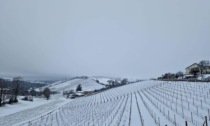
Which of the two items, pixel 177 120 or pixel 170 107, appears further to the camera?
pixel 170 107

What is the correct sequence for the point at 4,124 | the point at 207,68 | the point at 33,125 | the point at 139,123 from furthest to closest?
the point at 207,68, the point at 4,124, the point at 33,125, the point at 139,123

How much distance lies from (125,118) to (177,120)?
22.0ft

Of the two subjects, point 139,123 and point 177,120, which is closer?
point 177,120

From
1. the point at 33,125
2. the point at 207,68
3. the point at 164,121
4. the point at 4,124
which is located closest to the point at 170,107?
the point at 164,121

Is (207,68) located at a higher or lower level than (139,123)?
higher

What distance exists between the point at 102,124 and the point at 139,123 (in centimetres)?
481

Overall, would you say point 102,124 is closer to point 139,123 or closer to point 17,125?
point 139,123

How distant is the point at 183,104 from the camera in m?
23.0

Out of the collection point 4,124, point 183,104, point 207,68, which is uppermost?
point 207,68

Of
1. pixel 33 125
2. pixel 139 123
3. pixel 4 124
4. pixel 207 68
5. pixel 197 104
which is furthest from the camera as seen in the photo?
pixel 207 68

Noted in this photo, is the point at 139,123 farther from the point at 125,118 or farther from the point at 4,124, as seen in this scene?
the point at 4,124

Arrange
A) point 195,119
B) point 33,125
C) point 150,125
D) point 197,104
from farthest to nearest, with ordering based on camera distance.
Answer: point 33,125, point 197,104, point 150,125, point 195,119

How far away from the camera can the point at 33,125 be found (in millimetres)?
28922

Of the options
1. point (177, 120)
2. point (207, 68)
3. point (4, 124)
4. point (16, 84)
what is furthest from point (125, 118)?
point (207, 68)
